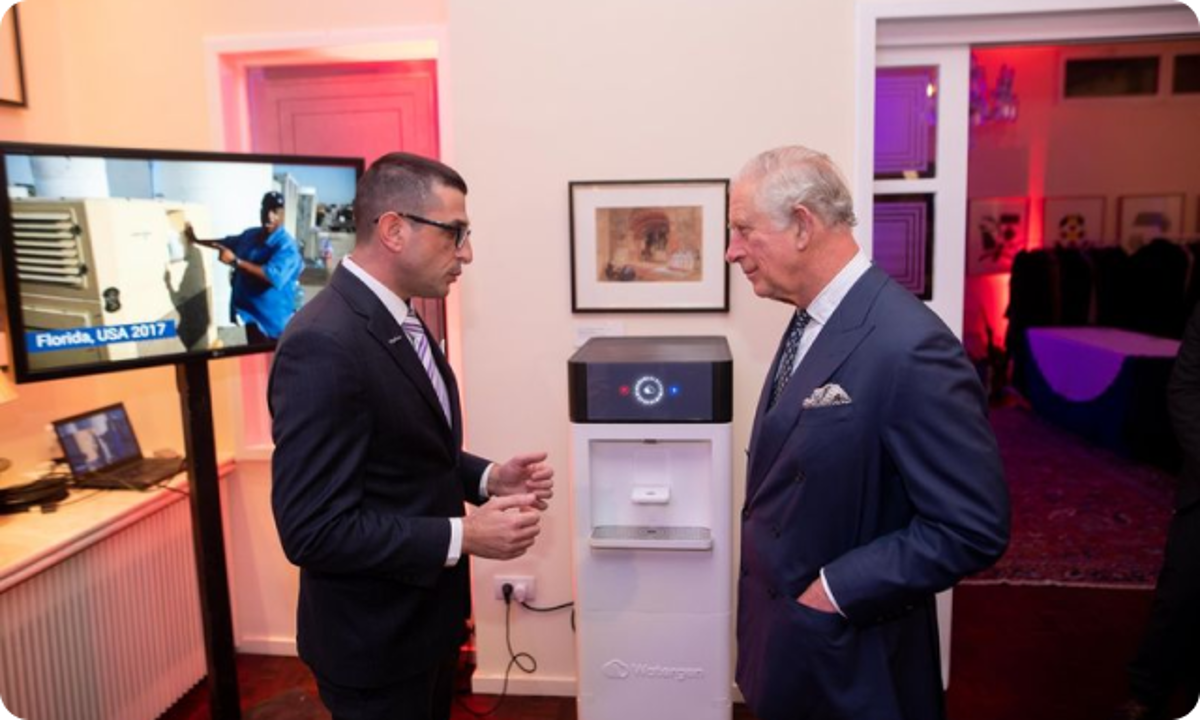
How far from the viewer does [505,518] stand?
1.55 m

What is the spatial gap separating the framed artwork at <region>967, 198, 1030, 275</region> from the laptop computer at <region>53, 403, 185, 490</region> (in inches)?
261

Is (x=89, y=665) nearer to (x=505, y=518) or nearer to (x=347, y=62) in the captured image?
(x=505, y=518)

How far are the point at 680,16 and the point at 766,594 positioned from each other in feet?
6.08

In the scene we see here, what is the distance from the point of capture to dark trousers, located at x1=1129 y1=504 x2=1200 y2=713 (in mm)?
2299

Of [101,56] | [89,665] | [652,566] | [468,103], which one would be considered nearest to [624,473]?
[652,566]

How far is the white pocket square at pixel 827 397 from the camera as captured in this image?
4.58 feet

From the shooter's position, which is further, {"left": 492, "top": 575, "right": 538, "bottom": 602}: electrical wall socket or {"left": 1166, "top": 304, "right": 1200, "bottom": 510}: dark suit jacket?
{"left": 492, "top": 575, "right": 538, "bottom": 602}: electrical wall socket

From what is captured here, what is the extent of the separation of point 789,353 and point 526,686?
1.85 m

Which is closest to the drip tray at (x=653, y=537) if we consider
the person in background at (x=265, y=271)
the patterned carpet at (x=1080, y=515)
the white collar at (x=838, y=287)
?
the white collar at (x=838, y=287)

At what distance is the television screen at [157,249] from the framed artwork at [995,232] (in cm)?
615

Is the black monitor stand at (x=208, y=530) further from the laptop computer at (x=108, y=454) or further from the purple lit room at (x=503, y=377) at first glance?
the laptop computer at (x=108, y=454)

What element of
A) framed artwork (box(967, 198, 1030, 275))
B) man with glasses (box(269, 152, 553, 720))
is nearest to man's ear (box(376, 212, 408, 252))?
man with glasses (box(269, 152, 553, 720))

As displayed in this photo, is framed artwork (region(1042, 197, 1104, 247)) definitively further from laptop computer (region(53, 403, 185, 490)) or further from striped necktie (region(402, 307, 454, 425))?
laptop computer (region(53, 403, 185, 490))

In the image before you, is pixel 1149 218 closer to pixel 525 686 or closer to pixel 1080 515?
pixel 1080 515
